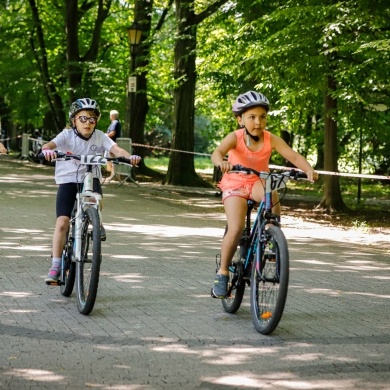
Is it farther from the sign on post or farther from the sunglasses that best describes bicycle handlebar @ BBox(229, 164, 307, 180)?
the sign on post

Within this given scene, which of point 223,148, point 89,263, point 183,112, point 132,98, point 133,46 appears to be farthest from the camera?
point 132,98

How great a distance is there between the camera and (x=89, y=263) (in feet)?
26.8

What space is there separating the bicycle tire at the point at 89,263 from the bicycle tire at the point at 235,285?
1055mm

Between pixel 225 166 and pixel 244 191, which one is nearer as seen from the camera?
pixel 225 166

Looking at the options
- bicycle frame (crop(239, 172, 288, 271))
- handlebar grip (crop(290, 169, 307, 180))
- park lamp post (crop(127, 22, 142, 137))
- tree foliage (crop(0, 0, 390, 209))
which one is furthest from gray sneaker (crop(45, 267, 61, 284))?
park lamp post (crop(127, 22, 142, 137))

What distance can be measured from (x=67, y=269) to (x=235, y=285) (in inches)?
63.9

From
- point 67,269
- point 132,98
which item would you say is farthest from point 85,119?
point 132,98

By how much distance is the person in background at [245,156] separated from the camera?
7.86 metres

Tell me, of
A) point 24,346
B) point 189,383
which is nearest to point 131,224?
point 24,346

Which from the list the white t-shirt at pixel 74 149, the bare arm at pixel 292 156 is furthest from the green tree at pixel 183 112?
the bare arm at pixel 292 156

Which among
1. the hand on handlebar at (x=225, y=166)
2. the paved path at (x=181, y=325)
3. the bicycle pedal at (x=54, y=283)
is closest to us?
the paved path at (x=181, y=325)

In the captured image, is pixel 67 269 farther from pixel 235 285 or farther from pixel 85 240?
pixel 235 285

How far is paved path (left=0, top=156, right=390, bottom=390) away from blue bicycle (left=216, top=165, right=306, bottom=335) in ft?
0.62

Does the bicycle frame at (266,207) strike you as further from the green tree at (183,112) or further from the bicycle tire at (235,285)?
the green tree at (183,112)
